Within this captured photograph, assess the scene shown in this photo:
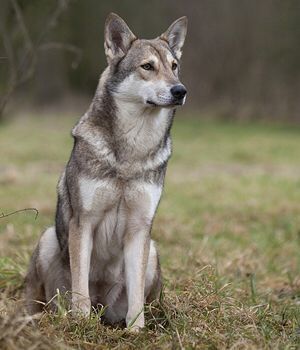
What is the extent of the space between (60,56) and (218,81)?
27.4ft

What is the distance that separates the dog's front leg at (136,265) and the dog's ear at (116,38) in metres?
1.21

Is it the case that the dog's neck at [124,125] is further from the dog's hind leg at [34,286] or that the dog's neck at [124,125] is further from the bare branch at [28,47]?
the bare branch at [28,47]

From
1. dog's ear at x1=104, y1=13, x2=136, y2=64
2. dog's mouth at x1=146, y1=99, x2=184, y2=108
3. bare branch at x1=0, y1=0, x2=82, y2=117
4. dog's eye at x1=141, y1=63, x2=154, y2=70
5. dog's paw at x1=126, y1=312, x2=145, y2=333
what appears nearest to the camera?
dog's paw at x1=126, y1=312, x2=145, y2=333

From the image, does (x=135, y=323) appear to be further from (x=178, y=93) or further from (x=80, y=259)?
(x=178, y=93)

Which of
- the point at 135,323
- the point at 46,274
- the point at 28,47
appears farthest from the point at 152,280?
the point at 28,47

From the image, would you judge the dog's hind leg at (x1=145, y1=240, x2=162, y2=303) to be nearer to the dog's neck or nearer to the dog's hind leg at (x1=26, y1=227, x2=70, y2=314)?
the dog's hind leg at (x1=26, y1=227, x2=70, y2=314)

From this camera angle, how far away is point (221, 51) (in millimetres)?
26875

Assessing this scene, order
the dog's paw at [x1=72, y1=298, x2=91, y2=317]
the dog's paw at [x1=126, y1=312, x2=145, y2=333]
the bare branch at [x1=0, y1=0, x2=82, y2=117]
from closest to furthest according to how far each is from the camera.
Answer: the dog's paw at [x1=126, y1=312, x2=145, y2=333]
the dog's paw at [x1=72, y1=298, x2=91, y2=317]
the bare branch at [x1=0, y1=0, x2=82, y2=117]

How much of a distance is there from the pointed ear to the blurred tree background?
764 inches

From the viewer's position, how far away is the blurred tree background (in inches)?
981

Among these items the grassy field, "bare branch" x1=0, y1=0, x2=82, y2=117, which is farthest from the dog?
"bare branch" x1=0, y1=0, x2=82, y2=117

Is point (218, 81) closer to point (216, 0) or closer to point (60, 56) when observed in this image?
point (216, 0)

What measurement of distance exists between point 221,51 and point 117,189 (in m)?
23.4

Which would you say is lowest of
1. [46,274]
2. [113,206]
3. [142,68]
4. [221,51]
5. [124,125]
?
[221,51]
